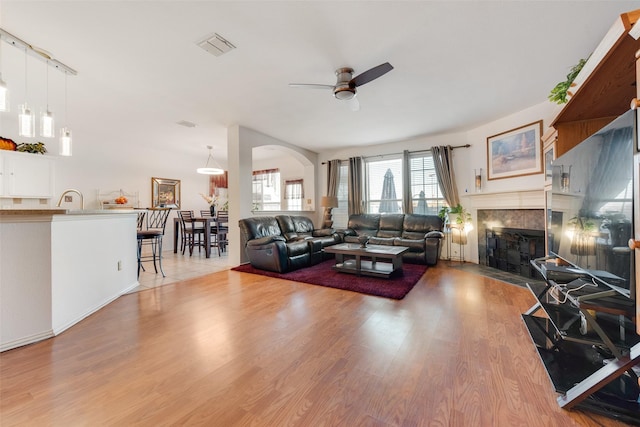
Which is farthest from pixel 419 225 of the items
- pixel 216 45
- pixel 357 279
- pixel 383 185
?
pixel 216 45

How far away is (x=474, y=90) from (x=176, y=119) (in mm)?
4739

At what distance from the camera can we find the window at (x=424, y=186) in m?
5.47

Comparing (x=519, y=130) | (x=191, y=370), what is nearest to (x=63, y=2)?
(x=191, y=370)

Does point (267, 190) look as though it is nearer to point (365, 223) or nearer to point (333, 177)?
point (333, 177)

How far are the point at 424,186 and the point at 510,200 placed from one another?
5.56 ft

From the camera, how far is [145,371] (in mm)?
1552

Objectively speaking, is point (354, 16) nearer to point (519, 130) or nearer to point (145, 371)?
point (145, 371)

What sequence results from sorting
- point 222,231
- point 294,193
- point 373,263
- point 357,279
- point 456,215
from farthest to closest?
1. point 294,193
2. point 222,231
3. point 456,215
4. point 373,263
5. point 357,279

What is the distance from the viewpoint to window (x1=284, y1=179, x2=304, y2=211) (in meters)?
7.45

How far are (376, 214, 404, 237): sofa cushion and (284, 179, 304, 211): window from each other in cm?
273

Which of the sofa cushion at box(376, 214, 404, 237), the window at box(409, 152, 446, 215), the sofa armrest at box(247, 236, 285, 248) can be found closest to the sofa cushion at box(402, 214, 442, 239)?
the sofa cushion at box(376, 214, 404, 237)

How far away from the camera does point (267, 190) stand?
26.7ft

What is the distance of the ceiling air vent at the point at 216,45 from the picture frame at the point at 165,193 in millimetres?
5405

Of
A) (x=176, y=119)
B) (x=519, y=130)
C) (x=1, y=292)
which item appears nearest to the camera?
(x=1, y=292)
